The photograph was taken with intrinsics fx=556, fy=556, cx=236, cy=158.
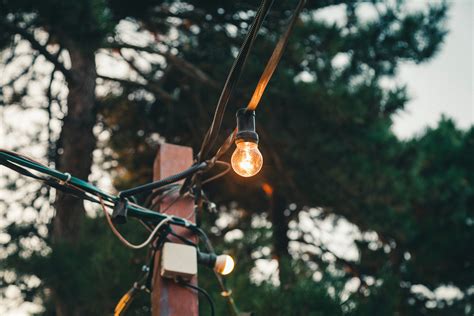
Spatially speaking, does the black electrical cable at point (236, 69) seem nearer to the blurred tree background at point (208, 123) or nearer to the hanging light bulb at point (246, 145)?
the hanging light bulb at point (246, 145)

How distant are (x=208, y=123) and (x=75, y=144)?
4.03 feet

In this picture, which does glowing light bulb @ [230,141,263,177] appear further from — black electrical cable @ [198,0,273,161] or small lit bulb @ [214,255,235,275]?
small lit bulb @ [214,255,235,275]

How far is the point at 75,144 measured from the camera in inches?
148

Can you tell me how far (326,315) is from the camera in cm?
290

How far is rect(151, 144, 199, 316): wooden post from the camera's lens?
176 centimetres

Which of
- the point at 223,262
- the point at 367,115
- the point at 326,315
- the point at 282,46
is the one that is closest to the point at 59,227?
the point at 326,315

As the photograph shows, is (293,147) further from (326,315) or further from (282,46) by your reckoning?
(282,46)

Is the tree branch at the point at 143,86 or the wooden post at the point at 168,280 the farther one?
the tree branch at the point at 143,86

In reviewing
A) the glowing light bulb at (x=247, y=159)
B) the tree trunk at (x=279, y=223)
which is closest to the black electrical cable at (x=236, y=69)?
the glowing light bulb at (x=247, y=159)

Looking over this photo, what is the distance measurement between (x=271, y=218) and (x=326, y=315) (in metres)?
3.11

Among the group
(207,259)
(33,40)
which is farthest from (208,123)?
(207,259)

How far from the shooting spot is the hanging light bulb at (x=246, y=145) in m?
1.49

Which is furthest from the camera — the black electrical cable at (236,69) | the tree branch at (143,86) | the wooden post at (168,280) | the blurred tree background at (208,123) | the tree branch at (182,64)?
the tree branch at (143,86)

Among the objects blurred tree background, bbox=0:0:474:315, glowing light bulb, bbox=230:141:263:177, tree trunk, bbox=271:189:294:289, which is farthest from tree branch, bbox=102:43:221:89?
glowing light bulb, bbox=230:141:263:177
